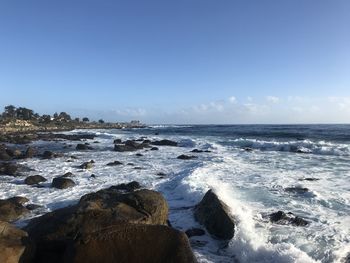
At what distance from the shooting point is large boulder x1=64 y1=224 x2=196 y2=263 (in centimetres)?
586

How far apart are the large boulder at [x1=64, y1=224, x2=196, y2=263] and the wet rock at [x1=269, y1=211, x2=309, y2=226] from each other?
4813mm

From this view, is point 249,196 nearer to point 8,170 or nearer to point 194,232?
point 194,232

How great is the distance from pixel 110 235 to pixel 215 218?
13.3 feet

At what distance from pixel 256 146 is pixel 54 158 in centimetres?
2069

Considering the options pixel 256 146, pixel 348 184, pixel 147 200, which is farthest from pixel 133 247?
pixel 256 146

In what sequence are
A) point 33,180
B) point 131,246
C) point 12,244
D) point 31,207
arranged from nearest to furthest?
point 131,246 → point 12,244 → point 31,207 → point 33,180

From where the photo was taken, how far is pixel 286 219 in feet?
34.0

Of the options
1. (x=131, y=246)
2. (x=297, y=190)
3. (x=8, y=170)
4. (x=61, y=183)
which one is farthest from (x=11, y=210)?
(x=297, y=190)

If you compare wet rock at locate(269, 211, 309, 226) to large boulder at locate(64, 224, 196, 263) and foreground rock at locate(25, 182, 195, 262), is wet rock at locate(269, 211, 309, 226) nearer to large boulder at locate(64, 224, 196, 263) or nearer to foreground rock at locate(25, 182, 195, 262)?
foreground rock at locate(25, 182, 195, 262)

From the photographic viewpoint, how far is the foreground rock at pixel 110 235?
233 inches

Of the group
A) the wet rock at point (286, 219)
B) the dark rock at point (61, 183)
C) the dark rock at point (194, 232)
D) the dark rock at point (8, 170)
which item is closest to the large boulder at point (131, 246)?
the dark rock at point (194, 232)

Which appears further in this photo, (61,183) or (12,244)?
(61,183)

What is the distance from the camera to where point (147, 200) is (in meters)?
8.91

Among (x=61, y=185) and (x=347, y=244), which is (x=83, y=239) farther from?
(x=61, y=185)
